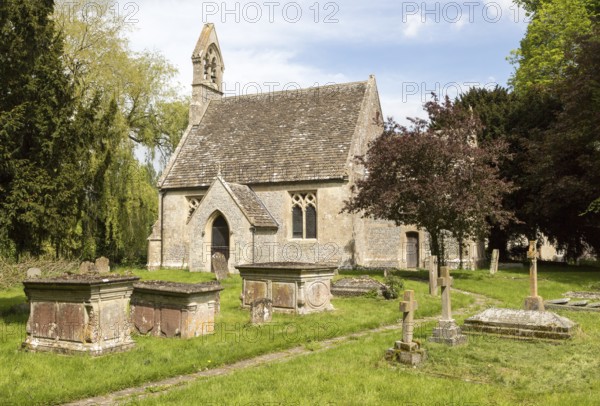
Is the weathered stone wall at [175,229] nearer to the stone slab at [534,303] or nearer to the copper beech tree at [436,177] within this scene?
the copper beech tree at [436,177]

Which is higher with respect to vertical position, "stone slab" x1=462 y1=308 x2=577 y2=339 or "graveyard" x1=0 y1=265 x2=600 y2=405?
"stone slab" x1=462 y1=308 x2=577 y2=339

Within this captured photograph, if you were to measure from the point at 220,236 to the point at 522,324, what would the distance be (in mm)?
18710

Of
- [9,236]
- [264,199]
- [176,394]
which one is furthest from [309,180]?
[176,394]

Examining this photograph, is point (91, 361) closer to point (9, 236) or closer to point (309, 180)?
point (9, 236)

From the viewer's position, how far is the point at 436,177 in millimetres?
20109

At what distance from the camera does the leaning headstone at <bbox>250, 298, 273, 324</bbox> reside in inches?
472

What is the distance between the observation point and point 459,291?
18.6 m

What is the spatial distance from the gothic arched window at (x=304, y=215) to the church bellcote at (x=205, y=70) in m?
9.22

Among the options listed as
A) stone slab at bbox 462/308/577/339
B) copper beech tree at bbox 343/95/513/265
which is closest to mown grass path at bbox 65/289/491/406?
stone slab at bbox 462/308/577/339

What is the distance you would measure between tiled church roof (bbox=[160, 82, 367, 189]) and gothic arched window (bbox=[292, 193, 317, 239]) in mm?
1113

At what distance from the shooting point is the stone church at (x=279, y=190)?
26.2 m

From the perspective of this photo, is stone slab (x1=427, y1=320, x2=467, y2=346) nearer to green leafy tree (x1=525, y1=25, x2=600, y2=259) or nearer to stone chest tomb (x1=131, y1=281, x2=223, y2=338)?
stone chest tomb (x1=131, y1=281, x2=223, y2=338)

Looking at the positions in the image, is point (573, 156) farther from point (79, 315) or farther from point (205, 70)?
point (79, 315)

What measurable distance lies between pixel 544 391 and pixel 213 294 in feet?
21.3
